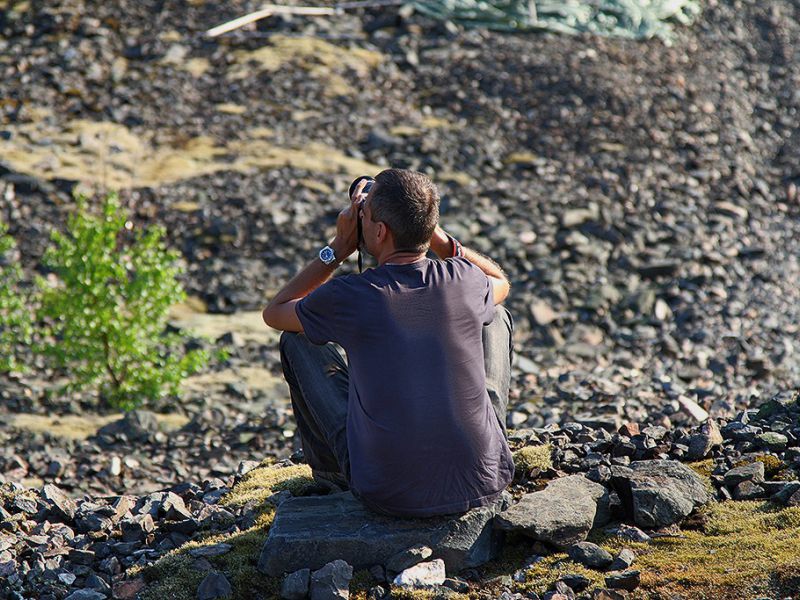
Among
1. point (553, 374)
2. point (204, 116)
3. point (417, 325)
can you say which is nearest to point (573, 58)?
point (204, 116)

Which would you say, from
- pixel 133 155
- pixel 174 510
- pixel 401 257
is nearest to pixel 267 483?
pixel 174 510

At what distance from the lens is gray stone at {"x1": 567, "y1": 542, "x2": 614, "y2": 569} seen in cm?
475

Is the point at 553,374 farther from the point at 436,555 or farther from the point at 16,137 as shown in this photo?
the point at 16,137

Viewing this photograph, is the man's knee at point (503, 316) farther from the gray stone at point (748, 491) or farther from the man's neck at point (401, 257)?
the gray stone at point (748, 491)

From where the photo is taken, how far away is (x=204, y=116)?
14219mm

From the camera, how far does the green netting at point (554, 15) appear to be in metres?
16.8

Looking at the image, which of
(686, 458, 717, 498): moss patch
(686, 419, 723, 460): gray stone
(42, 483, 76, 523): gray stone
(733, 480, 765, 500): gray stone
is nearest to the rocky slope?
(686, 419, 723, 460): gray stone

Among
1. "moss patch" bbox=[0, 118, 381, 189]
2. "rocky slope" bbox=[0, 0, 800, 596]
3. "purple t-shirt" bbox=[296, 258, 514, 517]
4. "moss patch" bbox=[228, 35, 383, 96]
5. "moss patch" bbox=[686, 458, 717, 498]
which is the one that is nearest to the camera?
"purple t-shirt" bbox=[296, 258, 514, 517]

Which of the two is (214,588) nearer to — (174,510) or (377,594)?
(377,594)

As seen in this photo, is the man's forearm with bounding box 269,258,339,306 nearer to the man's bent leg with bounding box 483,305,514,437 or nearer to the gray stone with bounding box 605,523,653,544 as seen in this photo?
the man's bent leg with bounding box 483,305,514,437

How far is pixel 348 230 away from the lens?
4965mm

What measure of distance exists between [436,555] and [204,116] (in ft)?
34.5

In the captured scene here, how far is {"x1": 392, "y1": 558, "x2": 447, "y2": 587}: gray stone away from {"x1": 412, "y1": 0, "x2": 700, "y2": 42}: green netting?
43.7 feet

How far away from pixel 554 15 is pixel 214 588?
46.0ft
